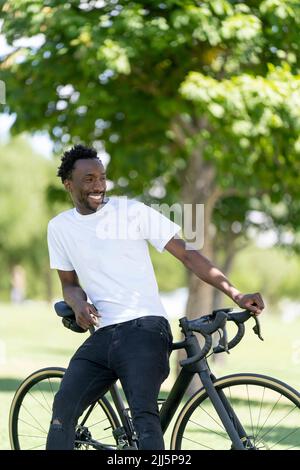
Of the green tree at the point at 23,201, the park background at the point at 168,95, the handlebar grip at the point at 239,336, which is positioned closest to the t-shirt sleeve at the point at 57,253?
the handlebar grip at the point at 239,336

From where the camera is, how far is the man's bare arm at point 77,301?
4520 mm

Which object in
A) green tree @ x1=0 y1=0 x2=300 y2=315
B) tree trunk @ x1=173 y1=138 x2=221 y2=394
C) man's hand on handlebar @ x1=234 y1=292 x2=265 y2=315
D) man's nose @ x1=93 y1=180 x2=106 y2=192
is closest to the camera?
man's hand on handlebar @ x1=234 y1=292 x2=265 y2=315

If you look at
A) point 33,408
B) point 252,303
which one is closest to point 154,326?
point 252,303

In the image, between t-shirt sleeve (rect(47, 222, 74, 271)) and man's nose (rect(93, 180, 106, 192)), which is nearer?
man's nose (rect(93, 180, 106, 192))

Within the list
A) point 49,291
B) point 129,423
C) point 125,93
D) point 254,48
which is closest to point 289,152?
point 254,48

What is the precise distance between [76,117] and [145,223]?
840 cm

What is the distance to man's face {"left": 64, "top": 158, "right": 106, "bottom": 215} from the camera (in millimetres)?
4613

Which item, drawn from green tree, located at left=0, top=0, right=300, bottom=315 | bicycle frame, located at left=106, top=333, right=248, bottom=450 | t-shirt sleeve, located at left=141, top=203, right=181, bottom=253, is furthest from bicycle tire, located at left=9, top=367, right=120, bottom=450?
green tree, located at left=0, top=0, right=300, bottom=315

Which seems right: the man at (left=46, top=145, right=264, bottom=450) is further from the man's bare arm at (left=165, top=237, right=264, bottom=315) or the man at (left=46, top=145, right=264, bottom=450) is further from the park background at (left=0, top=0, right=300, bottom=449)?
the park background at (left=0, top=0, right=300, bottom=449)

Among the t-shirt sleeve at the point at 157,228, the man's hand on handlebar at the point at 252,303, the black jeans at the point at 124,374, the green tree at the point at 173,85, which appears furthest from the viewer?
the green tree at the point at 173,85

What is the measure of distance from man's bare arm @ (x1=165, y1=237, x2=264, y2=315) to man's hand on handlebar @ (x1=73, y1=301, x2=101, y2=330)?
1.35 feet

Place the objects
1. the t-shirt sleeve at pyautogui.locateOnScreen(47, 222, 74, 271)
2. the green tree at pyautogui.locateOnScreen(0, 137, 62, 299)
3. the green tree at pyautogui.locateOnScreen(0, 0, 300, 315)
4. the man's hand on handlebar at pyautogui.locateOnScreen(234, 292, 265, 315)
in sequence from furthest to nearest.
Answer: the green tree at pyautogui.locateOnScreen(0, 137, 62, 299), the green tree at pyautogui.locateOnScreen(0, 0, 300, 315), the t-shirt sleeve at pyautogui.locateOnScreen(47, 222, 74, 271), the man's hand on handlebar at pyautogui.locateOnScreen(234, 292, 265, 315)

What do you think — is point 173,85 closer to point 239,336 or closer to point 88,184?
point 88,184

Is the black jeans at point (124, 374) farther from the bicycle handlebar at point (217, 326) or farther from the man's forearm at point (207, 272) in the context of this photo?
the man's forearm at point (207, 272)
